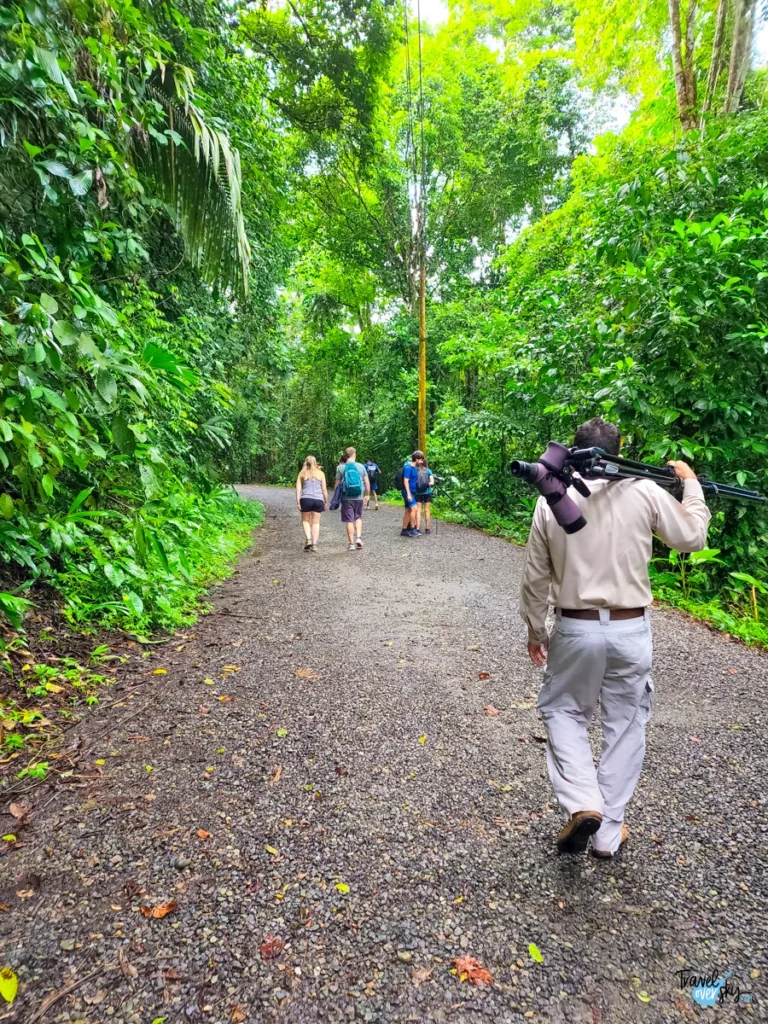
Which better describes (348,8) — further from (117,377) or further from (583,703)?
(583,703)

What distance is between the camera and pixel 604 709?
7.45 feet

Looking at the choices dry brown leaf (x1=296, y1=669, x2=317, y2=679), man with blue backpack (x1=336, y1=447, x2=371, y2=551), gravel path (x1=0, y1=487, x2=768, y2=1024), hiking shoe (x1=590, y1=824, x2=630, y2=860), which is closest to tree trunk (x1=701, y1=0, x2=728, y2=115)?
man with blue backpack (x1=336, y1=447, x2=371, y2=551)

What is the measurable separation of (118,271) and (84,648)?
338 centimetres

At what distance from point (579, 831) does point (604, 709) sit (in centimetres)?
50

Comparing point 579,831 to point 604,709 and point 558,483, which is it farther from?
point 558,483

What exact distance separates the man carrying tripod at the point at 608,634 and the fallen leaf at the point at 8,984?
6.65 feet

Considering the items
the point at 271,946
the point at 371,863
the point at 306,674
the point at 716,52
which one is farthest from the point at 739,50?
the point at 271,946

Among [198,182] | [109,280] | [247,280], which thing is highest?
[198,182]

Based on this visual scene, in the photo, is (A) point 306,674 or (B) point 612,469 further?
(A) point 306,674

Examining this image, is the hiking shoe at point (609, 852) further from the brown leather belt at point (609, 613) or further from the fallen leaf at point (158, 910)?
the fallen leaf at point (158, 910)

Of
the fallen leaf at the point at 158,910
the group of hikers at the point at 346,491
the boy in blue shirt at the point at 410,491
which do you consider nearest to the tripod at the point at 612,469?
the fallen leaf at the point at 158,910

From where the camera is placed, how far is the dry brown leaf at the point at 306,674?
13.5 feet

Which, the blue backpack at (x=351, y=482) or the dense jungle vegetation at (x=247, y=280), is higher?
the dense jungle vegetation at (x=247, y=280)

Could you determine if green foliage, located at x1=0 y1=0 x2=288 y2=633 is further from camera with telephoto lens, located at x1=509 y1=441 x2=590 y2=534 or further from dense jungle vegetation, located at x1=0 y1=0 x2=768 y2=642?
camera with telephoto lens, located at x1=509 y1=441 x2=590 y2=534
